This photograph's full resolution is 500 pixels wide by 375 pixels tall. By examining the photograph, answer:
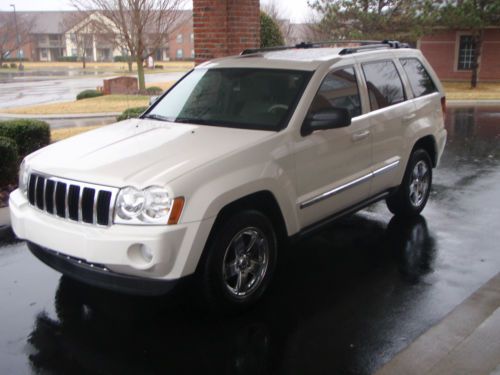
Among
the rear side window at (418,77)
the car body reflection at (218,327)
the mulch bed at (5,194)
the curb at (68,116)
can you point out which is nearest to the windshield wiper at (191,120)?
the car body reflection at (218,327)

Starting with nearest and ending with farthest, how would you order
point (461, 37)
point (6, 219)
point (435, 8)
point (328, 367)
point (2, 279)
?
1. point (328, 367)
2. point (2, 279)
3. point (6, 219)
4. point (435, 8)
5. point (461, 37)

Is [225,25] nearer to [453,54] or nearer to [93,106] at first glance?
[93,106]

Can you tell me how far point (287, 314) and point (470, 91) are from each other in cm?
2472

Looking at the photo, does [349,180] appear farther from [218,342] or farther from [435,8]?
[435,8]

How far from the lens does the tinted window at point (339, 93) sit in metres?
5.00

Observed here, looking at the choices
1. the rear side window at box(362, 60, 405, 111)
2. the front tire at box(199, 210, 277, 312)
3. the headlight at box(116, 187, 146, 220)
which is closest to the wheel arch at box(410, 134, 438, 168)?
the rear side window at box(362, 60, 405, 111)

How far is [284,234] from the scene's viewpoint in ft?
15.2

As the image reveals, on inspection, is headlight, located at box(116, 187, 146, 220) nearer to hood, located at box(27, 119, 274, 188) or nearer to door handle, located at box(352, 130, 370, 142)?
hood, located at box(27, 119, 274, 188)

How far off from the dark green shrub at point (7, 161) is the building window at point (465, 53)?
30.1 m

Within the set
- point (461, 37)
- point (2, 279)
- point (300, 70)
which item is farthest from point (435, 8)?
point (2, 279)

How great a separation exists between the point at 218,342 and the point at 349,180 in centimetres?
211

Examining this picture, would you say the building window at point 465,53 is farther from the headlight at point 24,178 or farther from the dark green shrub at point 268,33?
the headlight at point 24,178

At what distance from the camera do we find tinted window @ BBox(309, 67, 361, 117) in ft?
16.4

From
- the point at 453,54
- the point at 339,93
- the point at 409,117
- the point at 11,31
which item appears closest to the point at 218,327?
the point at 339,93
